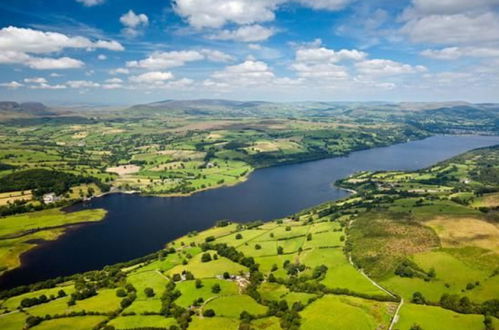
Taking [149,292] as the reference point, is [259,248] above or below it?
below

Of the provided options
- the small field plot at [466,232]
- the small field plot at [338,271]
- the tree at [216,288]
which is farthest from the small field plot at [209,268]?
the small field plot at [466,232]

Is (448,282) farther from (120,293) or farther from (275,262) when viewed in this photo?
(120,293)

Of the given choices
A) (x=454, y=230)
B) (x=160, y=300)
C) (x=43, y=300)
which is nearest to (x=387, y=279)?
(x=454, y=230)

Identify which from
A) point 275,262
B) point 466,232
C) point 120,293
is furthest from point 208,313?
point 466,232

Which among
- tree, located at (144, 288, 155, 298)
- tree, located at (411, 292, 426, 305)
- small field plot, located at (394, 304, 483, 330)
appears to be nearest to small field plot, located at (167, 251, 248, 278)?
tree, located at (144, 288, 155, 298)

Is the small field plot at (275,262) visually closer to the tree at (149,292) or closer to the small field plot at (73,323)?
the tree at (149,292)

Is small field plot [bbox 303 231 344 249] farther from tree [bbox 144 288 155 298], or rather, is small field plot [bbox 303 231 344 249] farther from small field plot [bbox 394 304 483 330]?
tree [bbox 144 288 155 298]
